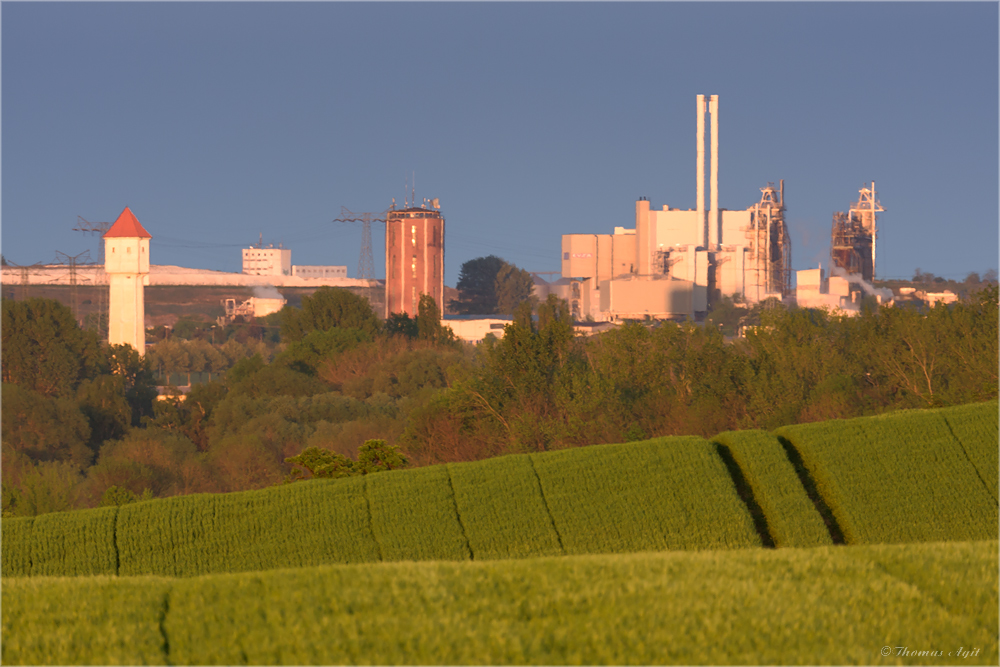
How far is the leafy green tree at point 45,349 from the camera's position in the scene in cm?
6119

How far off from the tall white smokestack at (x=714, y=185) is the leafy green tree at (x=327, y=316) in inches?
2109

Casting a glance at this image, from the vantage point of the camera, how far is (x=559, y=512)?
12.9 meters

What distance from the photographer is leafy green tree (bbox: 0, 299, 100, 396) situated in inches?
2409

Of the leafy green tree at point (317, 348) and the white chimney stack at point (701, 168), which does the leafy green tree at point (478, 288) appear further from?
the leafy green tree at point (317, 348)

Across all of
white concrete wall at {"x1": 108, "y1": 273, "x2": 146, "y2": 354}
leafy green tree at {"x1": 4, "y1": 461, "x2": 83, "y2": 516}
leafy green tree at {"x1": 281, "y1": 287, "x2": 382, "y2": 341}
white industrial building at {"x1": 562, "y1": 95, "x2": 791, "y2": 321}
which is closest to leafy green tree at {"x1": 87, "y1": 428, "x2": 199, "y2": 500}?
leafy green tree at {"x1": 4, "y1": 461, "x2": 83, "y2": 516}

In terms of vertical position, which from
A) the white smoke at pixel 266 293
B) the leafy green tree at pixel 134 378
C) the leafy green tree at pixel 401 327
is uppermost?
the white smoke at pixel 266 293

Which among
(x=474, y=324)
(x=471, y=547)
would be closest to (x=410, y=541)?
(x=471, y=547)

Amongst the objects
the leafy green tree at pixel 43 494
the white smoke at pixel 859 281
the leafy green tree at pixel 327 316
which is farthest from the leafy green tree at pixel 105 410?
the white smoke at pixel 859 281

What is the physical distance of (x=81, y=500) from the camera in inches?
1432

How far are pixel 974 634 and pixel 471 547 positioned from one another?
21.4 feet

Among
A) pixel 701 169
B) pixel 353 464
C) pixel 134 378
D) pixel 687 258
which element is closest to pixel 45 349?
pixel 134 378

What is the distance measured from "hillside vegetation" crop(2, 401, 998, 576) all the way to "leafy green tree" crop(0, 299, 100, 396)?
51.3 metres

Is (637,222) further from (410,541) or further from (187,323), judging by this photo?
(410,541)

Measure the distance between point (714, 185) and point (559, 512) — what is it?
346 ft
